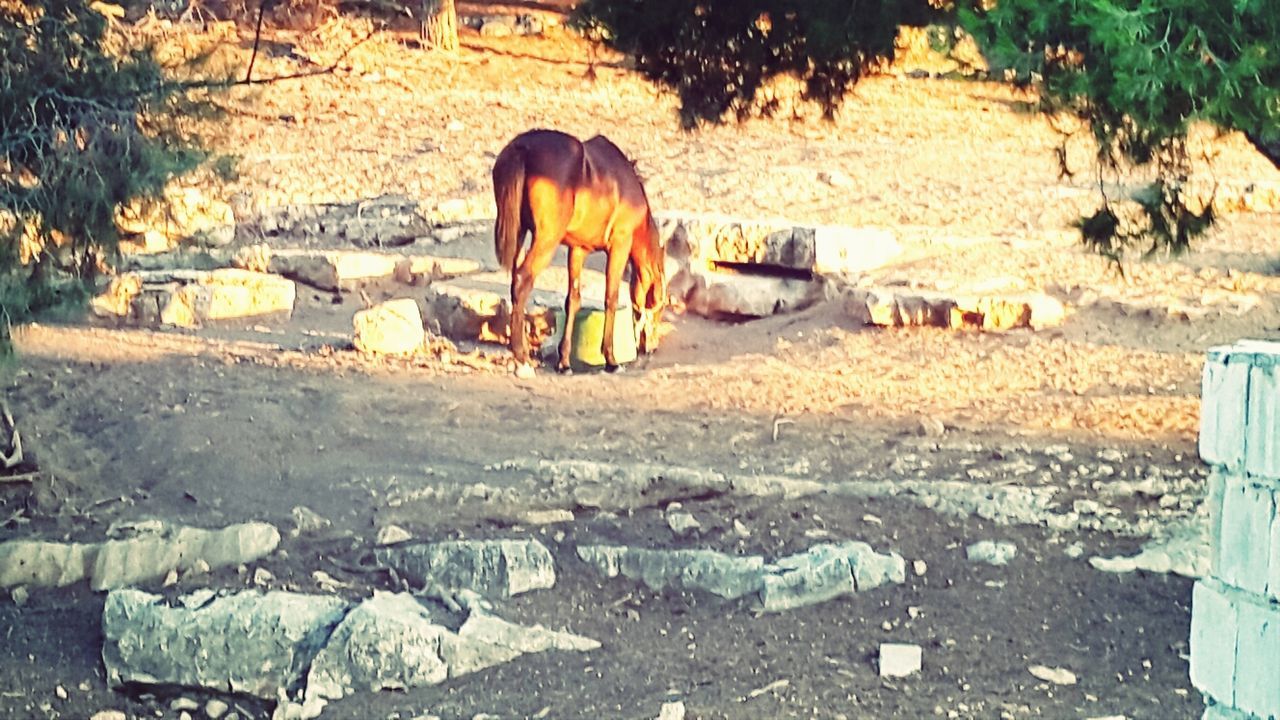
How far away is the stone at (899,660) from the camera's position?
4742 millimetres

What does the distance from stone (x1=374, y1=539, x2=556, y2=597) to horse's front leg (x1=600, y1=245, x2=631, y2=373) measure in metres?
4.75

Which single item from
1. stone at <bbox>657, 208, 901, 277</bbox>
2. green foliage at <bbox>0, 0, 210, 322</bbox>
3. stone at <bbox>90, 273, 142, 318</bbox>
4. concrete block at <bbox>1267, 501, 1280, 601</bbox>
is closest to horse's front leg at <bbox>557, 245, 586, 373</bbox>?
stone at <bbox>657, 208, 901, 277</bbox>

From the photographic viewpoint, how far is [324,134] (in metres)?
19.4

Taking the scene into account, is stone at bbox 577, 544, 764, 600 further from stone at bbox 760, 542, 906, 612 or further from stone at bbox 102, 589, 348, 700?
stone at bbox 102, 589, 348, 700

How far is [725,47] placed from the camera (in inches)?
281

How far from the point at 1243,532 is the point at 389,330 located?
787 cm

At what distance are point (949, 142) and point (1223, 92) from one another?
15.2 metres

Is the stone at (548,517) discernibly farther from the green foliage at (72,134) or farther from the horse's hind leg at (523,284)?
the horse's hind leg at (523,284)

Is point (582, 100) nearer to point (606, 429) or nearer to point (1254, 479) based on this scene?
point (606, 429)

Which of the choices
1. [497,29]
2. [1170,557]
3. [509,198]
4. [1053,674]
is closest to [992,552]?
[1170,557]

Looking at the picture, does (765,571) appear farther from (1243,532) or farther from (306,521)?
(1243,532)

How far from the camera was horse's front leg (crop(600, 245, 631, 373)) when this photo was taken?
10.5 m

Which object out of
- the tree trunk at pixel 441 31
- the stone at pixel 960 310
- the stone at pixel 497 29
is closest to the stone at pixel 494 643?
the stone at pixel 960 310

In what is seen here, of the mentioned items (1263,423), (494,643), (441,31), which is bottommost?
(494,643)
